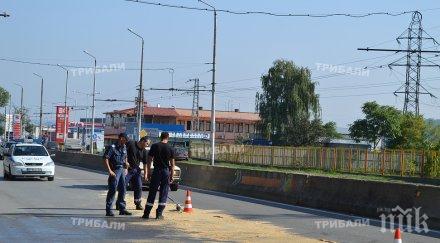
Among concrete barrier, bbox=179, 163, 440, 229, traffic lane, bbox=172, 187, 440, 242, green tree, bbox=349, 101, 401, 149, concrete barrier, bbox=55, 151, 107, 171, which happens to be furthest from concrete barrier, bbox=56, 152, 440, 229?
green tree, bbox=349, 101, 401, 149

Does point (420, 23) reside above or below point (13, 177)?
above

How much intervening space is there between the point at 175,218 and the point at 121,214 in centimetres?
125

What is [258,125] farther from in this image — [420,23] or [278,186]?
[278,186]

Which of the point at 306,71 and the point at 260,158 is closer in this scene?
the point at 260,158

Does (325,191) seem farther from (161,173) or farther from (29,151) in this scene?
(29,151)

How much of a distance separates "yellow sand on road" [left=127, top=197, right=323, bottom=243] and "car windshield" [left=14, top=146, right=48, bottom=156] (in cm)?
1331

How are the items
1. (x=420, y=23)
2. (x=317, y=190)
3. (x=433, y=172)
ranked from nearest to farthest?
(x=317, y=190)
(x=433, y=172)
(x=420, y=23)

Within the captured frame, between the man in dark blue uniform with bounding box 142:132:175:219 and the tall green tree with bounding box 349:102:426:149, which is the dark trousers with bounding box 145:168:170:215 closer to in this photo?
the man in dark blue uniform with bounding box 142:132:175:219

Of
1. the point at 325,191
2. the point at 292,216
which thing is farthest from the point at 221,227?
the point at 325,191

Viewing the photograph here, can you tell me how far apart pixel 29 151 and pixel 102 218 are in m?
15.0

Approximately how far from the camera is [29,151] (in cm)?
2903

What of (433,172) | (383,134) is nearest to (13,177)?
(433,172)

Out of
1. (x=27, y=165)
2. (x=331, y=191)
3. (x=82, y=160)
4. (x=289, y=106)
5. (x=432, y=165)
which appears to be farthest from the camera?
(x=289, y=106)

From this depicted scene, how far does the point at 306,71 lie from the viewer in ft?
290
